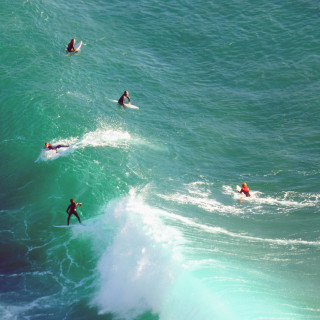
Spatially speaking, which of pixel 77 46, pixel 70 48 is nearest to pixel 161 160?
pixel 70 48

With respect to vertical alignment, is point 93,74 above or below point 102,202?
above

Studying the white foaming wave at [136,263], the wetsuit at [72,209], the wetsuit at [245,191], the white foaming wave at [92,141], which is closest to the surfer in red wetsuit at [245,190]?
the wetsuit at [245,191]

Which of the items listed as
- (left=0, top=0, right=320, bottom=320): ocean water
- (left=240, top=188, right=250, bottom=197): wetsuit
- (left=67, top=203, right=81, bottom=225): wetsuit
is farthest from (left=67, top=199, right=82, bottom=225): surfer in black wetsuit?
(left=240, top=188, right=250, bottom=197): wetsuit

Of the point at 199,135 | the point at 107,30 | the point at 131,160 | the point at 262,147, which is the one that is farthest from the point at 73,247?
the point at 107,30

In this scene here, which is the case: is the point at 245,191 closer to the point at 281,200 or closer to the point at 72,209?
the point at 281,200

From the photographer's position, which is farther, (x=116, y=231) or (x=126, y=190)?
(x=126, y=190)

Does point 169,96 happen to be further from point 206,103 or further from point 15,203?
point 15,203
